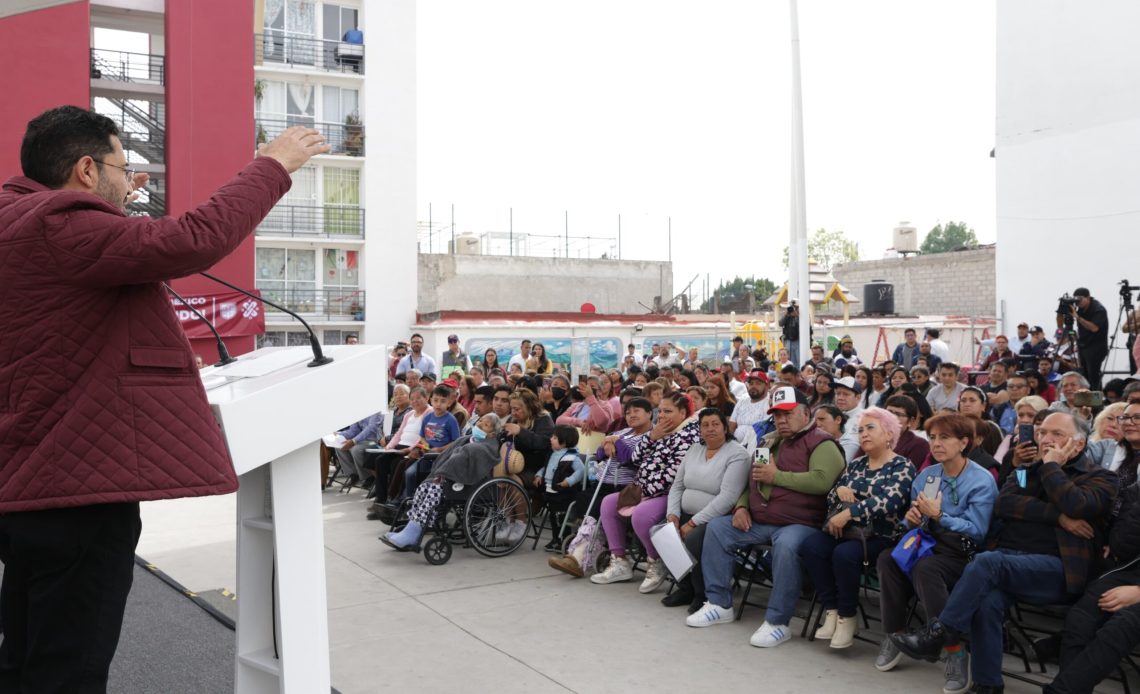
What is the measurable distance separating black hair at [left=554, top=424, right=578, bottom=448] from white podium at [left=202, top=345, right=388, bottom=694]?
5.02m

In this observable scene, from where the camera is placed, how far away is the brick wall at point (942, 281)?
3538 cm

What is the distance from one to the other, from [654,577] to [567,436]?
1.66 m

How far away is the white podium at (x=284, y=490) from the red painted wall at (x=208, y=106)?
16.0 meters

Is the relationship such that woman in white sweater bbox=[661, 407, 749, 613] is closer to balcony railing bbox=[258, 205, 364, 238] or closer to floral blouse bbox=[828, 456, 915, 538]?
floral blouse bbox=[828, 456, 915, 538]

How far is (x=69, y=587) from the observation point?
1904 millimetres

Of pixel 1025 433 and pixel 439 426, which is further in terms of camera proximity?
pixel 439 426

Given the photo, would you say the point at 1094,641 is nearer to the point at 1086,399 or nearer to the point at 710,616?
the point at 710,616

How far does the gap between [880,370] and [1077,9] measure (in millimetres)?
11893

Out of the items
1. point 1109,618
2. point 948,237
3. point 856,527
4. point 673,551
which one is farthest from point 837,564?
point 948,237

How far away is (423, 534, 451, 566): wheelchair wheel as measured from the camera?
729 centimetres

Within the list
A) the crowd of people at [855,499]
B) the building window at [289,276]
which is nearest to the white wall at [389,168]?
the building window at [289,276]

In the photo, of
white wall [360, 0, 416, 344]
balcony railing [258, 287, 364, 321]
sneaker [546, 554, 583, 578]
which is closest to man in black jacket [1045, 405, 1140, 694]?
sneaker [546, 554, 583, 578]

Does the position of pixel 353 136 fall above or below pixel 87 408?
above

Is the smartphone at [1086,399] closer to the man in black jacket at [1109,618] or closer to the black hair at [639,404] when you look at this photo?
the man in black jacket at [1109,618]
